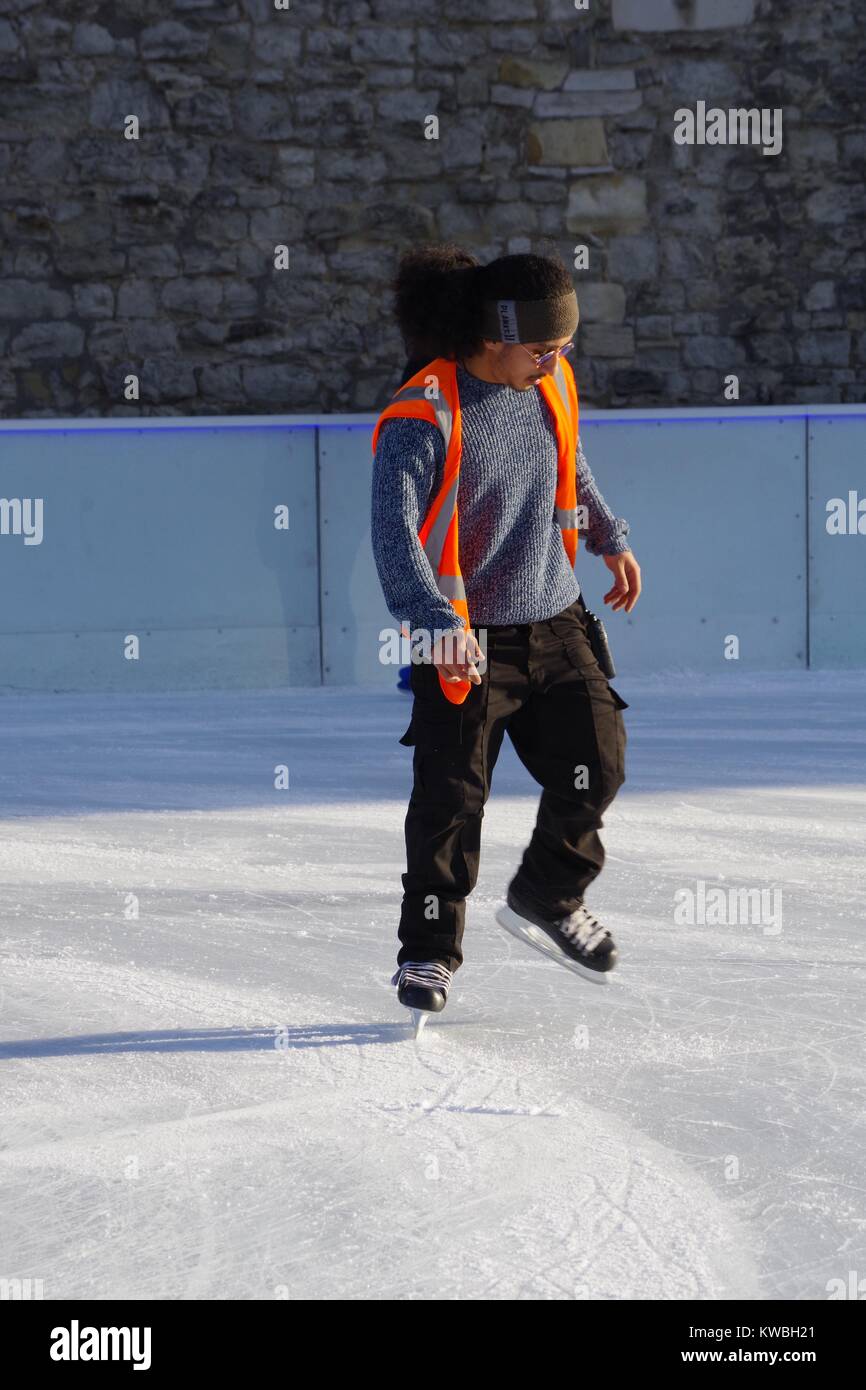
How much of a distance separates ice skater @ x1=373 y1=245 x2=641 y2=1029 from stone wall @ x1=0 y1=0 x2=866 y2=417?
7.06m

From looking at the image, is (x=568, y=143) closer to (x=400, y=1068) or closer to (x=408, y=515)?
(x=408, y=515)

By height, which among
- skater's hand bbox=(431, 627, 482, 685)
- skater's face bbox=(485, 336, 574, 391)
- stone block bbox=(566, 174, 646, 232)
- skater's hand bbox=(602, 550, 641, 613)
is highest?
stone block bbox=(566, 174, 646, 232)

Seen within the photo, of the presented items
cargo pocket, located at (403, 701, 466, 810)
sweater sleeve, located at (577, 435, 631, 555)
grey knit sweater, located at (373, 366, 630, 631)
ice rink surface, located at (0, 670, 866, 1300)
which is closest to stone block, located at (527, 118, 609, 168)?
ice rink surface, located at (0, 670, 866, 1300)

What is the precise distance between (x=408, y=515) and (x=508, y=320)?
1.11 ft

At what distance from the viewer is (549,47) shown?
32.1 ft

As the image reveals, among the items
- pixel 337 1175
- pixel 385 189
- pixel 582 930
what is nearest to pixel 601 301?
pixel 385 189

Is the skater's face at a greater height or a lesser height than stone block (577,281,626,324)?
lesser

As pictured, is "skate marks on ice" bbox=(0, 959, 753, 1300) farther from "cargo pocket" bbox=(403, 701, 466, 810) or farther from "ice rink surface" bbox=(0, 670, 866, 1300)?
"cargo pocket" bbox=(403, 701, 466, 810)

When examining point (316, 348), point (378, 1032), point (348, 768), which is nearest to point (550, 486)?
point (378, 1032)

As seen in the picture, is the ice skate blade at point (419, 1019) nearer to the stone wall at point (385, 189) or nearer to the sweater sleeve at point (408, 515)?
the sweater sleeve at point (408, 515)

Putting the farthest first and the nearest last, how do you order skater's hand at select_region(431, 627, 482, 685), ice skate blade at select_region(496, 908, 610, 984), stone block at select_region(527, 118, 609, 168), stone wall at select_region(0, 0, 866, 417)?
stone block at select_region(527, 118, 609, 168) → stone wall at select_region(0, 0, 866, 417) → ice skate blade at select_region(496, 908, 610, 984) → skater's hand at select_region(431, 627, 482, 685)

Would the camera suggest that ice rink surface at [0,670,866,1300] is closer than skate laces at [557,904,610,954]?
Yes

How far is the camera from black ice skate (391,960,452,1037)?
2.80 metres

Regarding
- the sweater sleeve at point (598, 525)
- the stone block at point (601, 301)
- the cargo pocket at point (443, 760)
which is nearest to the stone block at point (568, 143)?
the stone block at point (601, 301)
